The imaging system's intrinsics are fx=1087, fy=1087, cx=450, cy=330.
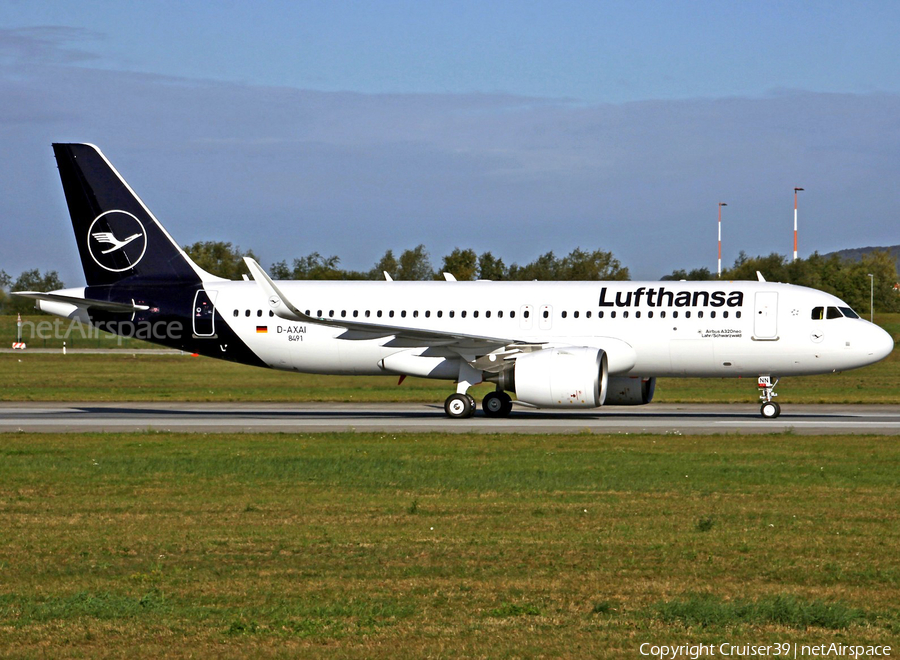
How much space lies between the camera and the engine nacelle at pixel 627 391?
97.2 feet

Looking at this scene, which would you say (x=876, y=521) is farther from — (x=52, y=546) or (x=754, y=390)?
(x=754, y=390)

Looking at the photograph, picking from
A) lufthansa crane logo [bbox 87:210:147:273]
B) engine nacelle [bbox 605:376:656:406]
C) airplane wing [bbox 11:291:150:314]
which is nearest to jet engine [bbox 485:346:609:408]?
engine nacelle [bbox 605:376:656:406]

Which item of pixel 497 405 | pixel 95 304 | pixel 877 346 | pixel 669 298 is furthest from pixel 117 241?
pixel 877 346

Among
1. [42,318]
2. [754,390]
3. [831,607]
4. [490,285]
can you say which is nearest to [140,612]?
[831,607]

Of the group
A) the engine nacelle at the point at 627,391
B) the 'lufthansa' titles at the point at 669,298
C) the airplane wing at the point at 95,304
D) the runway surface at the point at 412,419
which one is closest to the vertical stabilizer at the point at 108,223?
the airplane wing at the point at 95,304

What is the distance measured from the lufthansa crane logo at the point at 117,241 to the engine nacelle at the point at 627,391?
1377cm

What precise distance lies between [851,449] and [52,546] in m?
15.0

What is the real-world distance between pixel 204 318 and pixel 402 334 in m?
6.06

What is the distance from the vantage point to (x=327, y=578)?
9711mm

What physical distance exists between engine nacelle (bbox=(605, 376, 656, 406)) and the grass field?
10.2m

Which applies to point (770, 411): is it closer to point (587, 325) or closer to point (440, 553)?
point (587, 325)

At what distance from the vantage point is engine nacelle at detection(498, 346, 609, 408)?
26531mm

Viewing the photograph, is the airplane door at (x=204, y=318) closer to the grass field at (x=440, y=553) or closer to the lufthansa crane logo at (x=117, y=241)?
the lufthansa crane logo at (x=117, y=241)

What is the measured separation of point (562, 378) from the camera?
87.2 ft
